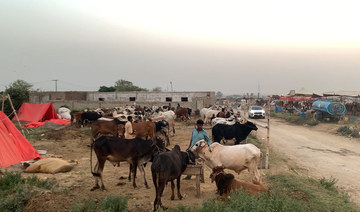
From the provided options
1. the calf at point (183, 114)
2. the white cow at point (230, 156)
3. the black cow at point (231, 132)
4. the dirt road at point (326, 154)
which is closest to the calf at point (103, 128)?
the black cow at point (231, 132)

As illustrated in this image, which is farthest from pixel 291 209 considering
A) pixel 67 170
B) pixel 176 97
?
pixel 176 97

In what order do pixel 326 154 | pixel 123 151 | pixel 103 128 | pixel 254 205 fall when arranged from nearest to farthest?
pixel 254 205 < pixel 123 151 < pixel 103 128 < pixel 326 154

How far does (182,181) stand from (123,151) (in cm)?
203

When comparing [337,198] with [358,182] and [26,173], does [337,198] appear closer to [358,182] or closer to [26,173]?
[358,182]

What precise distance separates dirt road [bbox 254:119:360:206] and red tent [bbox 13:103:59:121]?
18.1 metres

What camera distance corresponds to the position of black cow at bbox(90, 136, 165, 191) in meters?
7.44

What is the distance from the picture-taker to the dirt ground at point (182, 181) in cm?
645

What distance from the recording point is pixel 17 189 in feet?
21.6

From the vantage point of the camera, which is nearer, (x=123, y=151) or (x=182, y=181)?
(x=123, y=151)

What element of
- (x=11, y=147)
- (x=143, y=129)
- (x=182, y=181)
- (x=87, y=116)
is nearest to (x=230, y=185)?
(x=182, y=181)

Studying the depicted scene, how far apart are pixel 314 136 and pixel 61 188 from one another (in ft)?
60.2

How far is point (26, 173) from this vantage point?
29.5 feet

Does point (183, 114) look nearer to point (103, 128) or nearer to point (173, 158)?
point (103, 128)

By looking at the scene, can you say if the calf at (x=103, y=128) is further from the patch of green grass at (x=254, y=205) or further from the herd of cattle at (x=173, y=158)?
the patch of green grass at (x=254, y=205)
